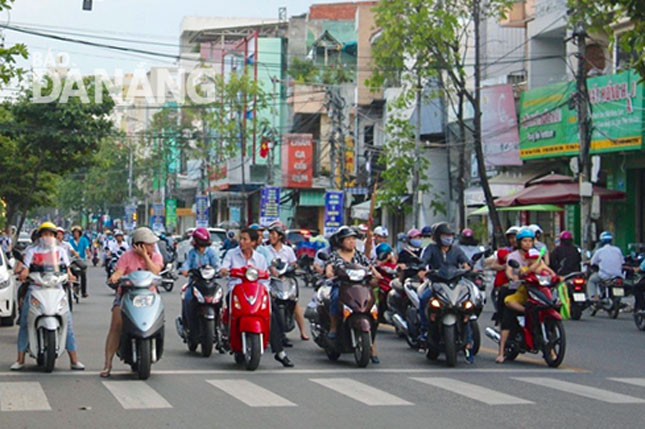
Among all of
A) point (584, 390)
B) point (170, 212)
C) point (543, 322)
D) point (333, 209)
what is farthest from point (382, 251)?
point (170, 212)

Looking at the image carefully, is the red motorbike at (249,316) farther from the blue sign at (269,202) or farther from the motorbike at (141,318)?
the blue sign at (269,202)

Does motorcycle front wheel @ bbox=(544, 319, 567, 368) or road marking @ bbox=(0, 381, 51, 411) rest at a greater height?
motorcycle front wheel @ bbox=(544, 319, 567, 368)

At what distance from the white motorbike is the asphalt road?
257 millimetres

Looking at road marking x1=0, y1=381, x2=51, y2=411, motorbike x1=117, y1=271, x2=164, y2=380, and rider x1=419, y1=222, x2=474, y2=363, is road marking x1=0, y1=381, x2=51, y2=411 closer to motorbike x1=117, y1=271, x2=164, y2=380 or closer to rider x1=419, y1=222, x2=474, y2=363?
motorbike x1=117, y1=271, x2=164, y2=380

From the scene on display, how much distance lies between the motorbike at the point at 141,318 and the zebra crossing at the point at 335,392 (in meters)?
0.28

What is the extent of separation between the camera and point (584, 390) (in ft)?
38.0

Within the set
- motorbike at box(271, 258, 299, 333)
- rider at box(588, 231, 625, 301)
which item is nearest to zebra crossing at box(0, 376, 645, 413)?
motorbike at box(271, 258, 299, 333)

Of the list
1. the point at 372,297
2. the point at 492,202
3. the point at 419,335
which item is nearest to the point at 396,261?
the point at 419,335

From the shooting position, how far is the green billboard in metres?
31.1

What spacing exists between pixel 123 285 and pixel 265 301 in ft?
6.10

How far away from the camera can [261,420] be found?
934cm

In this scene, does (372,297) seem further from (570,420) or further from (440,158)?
(440,158)

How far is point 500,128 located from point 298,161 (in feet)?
106

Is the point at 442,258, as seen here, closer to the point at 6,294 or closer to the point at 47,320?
the point at 47,320
